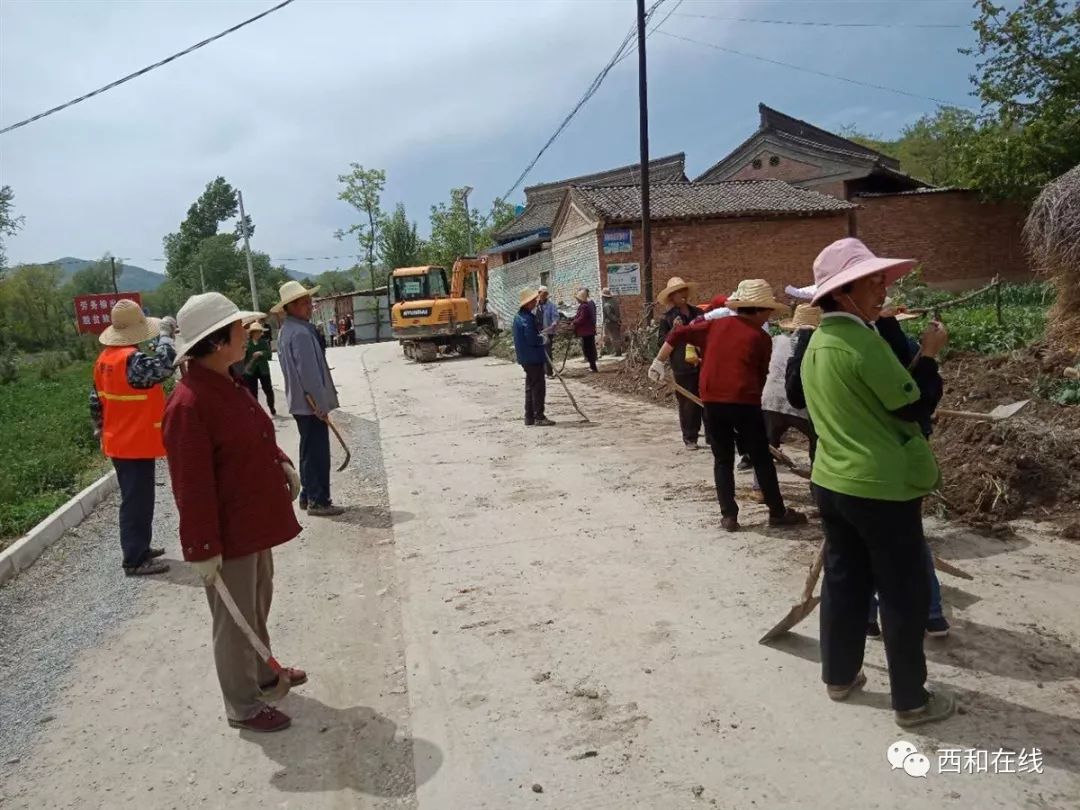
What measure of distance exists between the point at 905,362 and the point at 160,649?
4.07 metres

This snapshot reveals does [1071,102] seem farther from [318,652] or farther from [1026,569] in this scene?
[318,652]

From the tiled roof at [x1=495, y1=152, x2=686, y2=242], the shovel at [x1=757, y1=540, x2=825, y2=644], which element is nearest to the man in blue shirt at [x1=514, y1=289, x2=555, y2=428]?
the shovel at [x1=757, y1=540, x2=825, y2=644]

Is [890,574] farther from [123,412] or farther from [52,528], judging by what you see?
[52,528]

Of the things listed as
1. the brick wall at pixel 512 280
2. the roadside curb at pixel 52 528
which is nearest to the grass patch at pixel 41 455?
the roadside curb at pixel 52 528

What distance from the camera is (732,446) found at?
18.2ft

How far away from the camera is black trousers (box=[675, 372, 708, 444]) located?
8164 millimetres

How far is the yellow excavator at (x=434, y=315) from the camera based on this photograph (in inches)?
863

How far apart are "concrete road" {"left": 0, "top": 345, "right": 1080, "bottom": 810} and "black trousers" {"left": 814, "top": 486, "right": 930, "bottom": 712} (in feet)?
0.85

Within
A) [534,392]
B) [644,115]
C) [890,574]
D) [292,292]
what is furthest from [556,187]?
[890,574]

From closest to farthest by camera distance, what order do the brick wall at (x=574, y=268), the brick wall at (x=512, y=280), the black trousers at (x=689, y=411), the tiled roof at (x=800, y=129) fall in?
the black trousers at (x=689, y=411) < the brick wall at (x=574, y=268) < the brick wall at (x=512, y=280) < the tiled roof at (x=800, y=129)

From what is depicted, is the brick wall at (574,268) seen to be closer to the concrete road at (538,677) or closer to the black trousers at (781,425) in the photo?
the concrete road at (538,677)

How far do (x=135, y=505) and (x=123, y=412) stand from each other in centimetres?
66

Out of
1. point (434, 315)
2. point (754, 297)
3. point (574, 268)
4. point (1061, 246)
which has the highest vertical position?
point (574, 268)

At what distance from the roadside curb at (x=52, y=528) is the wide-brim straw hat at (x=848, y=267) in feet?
19.2
